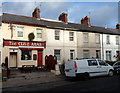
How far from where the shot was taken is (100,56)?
25.2 metres

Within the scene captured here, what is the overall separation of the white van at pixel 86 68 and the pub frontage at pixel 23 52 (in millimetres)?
7737

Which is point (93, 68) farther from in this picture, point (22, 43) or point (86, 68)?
point (22, 43)

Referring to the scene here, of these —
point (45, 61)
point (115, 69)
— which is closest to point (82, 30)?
point (45, 61)

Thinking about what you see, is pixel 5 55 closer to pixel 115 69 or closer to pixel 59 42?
pixel 59 42

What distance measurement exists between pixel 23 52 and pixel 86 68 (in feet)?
32.7

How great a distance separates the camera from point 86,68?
12797 mm

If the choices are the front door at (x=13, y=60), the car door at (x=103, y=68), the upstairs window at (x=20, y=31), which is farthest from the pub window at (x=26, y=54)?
the car door at (x=103, y=68)

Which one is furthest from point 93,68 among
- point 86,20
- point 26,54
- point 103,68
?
point 86,20

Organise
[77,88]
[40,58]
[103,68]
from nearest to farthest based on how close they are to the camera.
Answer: [77,88]
[103,68]
[40,58]

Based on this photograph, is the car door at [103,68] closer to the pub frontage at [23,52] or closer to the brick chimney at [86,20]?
the pub frontage at [23,52]

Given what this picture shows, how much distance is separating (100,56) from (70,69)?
537 inches

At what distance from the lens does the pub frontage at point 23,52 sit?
1847 cm

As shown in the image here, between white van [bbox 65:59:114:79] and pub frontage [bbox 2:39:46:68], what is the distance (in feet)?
25.4

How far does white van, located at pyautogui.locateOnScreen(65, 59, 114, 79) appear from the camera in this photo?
12.5 m
